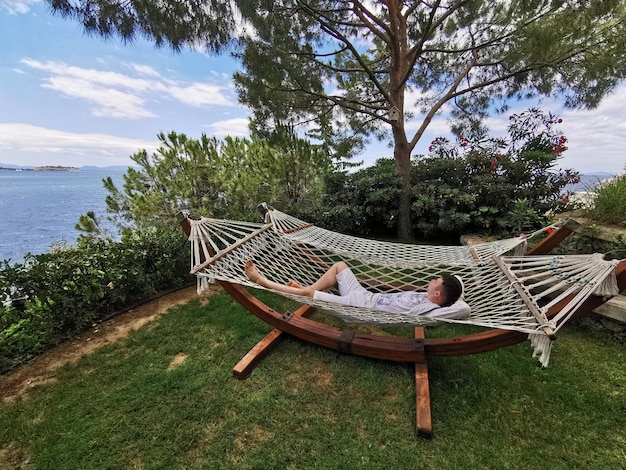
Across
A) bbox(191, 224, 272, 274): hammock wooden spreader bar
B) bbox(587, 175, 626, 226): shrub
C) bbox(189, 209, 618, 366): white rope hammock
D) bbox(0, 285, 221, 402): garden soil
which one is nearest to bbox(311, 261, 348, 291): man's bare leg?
bbox(189, 209, 618, 366): white rope hammock

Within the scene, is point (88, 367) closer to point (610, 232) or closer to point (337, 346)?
point (337, 346)

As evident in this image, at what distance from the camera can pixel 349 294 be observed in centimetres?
189

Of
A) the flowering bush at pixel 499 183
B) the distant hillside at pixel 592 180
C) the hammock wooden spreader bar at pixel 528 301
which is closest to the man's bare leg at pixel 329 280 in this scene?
the hammock wooden spreader bar at pixel 528 301

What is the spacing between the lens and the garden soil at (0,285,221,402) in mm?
1659

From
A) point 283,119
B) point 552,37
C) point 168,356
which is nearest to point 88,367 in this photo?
point 168,356

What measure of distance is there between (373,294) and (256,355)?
768 mm

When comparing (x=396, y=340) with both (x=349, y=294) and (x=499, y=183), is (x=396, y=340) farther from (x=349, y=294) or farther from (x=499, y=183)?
(x=499, y=183)

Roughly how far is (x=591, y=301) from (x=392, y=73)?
12.0 ft

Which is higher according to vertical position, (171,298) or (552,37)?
(552,37)

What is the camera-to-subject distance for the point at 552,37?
2.92 metres

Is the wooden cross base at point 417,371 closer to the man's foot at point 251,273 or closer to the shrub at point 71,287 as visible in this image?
the man's foot at point 251,273

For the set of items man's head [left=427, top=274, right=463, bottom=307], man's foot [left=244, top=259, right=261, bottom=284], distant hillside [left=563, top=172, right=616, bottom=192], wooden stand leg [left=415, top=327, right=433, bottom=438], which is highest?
distant hillside [left=563, top=172, right=616, bottom=192]

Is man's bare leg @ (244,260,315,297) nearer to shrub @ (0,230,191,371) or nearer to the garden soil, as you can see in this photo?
the garden soil

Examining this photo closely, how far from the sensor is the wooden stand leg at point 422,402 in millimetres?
1309
